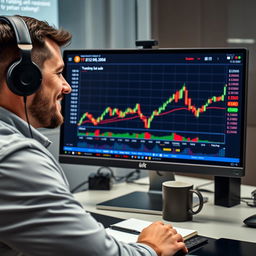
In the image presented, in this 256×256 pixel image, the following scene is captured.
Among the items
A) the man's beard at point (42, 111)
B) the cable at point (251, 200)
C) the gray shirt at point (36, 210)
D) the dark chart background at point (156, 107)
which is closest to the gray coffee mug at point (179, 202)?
the dark chart background at point (156, 107)

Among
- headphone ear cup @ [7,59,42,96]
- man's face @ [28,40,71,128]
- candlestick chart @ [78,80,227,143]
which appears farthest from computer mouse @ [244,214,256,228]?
headphone ear cup @ [7,59,42,96]

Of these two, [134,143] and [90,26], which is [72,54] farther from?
[90,26]

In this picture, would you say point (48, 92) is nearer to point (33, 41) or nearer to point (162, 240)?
point (33, 41)

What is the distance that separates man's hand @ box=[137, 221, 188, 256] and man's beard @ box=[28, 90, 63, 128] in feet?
1.15

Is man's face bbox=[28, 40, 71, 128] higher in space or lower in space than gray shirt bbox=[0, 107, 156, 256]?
higher

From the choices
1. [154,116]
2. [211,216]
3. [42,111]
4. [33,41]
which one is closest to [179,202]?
[211,216]

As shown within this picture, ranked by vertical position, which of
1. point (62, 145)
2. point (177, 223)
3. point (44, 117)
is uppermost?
point (44, 117)

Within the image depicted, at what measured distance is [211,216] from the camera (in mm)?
1645

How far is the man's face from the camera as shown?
120cm

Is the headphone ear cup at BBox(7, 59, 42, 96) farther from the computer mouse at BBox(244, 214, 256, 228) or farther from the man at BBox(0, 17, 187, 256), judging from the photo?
the computer mouse at BBox(244, 214, 256, 228)

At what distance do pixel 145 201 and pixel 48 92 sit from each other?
2.24 ft

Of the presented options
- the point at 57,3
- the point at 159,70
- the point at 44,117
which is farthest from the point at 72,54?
the point at 44,117

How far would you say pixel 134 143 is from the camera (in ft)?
5.69

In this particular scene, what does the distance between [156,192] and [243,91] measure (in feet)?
1.62
